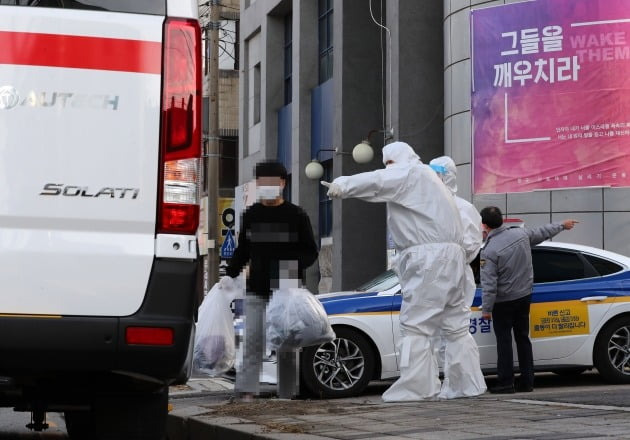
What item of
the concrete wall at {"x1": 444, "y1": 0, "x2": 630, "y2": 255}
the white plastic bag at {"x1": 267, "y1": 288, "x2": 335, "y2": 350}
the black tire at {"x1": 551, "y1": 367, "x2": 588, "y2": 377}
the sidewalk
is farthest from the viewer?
the concrete wall at {"x1": 444, "y1": 0, "x2": 630, "y2": 255}

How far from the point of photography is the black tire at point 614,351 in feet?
40.2

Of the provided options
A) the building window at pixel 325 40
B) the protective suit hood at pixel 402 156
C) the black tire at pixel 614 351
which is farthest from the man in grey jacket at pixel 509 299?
the building window at pixel 325 40

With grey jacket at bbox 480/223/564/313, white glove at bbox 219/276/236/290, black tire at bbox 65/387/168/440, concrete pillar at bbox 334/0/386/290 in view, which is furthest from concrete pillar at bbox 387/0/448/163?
black tire at bbox 65/387/168/440

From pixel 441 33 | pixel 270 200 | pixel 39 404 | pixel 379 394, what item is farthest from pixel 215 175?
pixel 39 404

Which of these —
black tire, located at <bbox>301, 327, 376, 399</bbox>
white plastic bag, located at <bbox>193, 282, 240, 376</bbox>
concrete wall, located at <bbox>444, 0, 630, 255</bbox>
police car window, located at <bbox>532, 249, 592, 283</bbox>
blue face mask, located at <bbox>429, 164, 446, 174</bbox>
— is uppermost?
concrete wall, located at <bbox>444, 0, 630, 255</bbox>

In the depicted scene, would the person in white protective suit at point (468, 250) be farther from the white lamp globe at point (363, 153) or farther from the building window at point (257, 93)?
the building window at point (257, 93)

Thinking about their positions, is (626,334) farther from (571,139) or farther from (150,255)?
(571,139)

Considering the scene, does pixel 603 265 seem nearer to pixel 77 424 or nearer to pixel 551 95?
pixel 77 424

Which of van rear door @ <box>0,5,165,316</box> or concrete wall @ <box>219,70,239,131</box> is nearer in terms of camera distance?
van rear door @ <box>0,5,165,316</box>

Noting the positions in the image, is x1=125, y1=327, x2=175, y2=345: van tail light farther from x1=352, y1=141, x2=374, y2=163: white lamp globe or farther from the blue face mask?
x1=352, y1=141, x2=374, y2=163: white lamp globe

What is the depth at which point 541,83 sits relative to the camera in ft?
74.1

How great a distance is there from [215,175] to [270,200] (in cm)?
1840

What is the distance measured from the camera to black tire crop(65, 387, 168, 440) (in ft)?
19.2

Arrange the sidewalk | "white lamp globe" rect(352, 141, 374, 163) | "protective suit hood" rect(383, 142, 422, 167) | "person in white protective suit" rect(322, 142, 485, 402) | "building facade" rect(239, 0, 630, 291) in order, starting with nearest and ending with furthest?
the sidewalk < "person in white protective suit" rect(322, 142, 485, 402) < "protective suit hood" rect(383, 142, 422, 167) < "building facade" rect(239, 0, 630, 291) < "white lamp globe" rect(352, 141, 374, 163)
